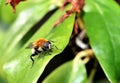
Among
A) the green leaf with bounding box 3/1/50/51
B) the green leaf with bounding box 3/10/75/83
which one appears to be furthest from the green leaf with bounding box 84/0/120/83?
the green leaf with bounding box 3/1/50/51

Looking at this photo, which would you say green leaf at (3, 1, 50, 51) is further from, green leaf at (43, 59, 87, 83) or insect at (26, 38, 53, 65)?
insect at (26, 38, 53, 65)

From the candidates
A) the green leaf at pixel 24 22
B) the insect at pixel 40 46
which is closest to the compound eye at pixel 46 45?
the insect at pixel 40 46

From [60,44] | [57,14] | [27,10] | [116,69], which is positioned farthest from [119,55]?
[27,10]

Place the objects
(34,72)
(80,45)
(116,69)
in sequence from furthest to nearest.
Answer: (80,45), (116,69), (34,72)

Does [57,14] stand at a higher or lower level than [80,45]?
higher

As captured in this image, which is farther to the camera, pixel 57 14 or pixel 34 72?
pixel 57 14

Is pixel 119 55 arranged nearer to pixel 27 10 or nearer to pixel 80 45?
pixel 80 45

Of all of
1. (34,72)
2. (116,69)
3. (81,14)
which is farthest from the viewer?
(81,14)
